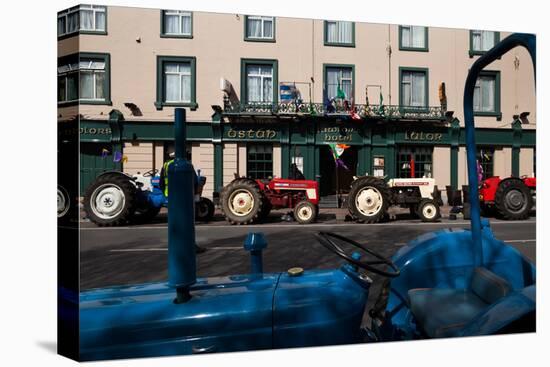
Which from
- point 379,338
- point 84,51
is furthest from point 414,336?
point 84,51

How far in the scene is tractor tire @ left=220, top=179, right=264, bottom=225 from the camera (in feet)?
16.4

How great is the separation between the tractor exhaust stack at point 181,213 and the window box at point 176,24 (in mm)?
1454

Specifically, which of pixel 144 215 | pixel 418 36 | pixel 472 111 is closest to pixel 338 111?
pixel 418 36

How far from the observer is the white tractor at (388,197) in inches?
202

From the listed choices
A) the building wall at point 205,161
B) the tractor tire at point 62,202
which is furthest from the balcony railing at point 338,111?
the tractor tire at point 62,202

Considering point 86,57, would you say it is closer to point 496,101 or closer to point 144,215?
point 496,101

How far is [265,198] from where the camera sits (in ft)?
19.1

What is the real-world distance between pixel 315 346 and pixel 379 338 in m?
0.37

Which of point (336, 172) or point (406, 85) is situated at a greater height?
point (406, 85)

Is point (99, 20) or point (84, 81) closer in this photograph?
point (84, 81)

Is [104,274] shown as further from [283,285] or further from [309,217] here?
[309,217]

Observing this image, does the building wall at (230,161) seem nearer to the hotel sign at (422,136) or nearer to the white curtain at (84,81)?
the white curtain at (84,81)

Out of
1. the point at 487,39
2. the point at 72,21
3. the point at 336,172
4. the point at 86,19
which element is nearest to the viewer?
the point at 72,21

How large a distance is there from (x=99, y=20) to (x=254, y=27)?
48.1 inches
